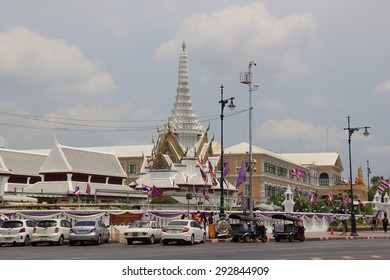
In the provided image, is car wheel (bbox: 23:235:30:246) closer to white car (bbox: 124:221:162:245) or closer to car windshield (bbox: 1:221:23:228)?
car windshield (bbox: 1:221:23:228)

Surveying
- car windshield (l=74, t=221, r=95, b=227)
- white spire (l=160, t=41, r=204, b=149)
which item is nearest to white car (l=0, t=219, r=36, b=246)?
car windshield (l=74, t=221, r=95, b=227)

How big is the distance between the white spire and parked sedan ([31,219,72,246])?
73273mm

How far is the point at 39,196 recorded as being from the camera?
204ft

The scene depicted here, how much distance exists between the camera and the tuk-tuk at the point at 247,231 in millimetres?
34062

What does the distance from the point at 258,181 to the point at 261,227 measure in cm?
7372

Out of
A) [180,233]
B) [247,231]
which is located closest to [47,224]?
[180,233]

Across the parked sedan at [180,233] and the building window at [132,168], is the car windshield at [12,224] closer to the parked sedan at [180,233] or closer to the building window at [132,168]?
the parked sedan at [180,233]

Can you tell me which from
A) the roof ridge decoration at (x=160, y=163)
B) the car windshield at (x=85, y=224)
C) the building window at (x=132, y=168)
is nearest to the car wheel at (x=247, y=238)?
the car windshield at (x=85, y=224)

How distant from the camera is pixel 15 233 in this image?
101 ft

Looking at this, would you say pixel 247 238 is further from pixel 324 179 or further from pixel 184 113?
pixel 324 179

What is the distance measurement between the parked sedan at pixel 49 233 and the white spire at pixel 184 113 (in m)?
73.3

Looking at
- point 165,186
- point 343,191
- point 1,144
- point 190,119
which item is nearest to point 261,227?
point 165,186

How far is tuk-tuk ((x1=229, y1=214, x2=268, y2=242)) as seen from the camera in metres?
34.1

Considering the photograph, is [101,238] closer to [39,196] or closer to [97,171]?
[39,196]
